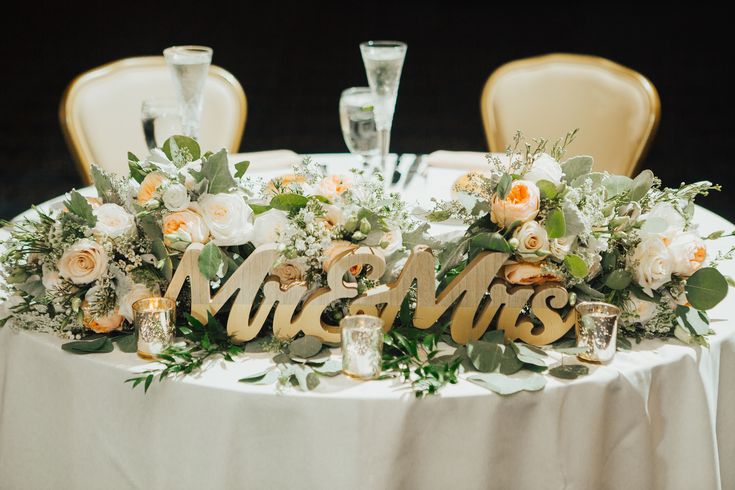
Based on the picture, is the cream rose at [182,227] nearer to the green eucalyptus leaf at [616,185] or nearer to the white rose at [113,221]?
the white rose at [113,221]

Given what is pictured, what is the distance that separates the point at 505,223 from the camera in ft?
4.44

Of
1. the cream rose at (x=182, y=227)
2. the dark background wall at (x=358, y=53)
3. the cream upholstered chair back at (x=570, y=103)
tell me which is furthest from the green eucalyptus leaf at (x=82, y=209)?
the dark background wall at (x=358, y=53)

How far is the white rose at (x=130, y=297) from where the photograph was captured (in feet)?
4.53

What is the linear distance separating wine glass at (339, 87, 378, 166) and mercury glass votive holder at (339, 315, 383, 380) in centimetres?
89

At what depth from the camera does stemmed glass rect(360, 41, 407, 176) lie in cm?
193

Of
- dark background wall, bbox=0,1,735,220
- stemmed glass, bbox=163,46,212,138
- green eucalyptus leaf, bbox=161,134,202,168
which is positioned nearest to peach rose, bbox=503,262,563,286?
green eucalyptus leaf, bbox=161,134,202,168

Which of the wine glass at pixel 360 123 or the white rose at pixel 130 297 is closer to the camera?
the white rose at pixel 130 297

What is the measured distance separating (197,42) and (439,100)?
163cm

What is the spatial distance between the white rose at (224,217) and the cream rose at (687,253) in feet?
2.30

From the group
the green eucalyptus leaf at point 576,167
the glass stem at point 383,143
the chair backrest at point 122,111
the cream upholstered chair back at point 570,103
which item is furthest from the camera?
the cream upholstered chair back at point 570,103

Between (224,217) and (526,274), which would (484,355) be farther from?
(224,217)

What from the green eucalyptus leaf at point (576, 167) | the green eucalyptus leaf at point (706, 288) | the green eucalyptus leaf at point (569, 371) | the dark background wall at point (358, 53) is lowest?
the dark background wall at point (358, 53)

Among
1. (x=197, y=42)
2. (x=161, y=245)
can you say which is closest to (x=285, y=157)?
(x=161, y=245)

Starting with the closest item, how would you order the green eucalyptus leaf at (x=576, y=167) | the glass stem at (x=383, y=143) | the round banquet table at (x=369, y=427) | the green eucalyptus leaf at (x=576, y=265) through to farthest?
the round banquet table at (x=369, y=427) < the green eucalyptus leaf at (x=576, y=265) < the green eucalyptus leaf at (x=576, y=167) < the glass stem at (x=383, y=143)
